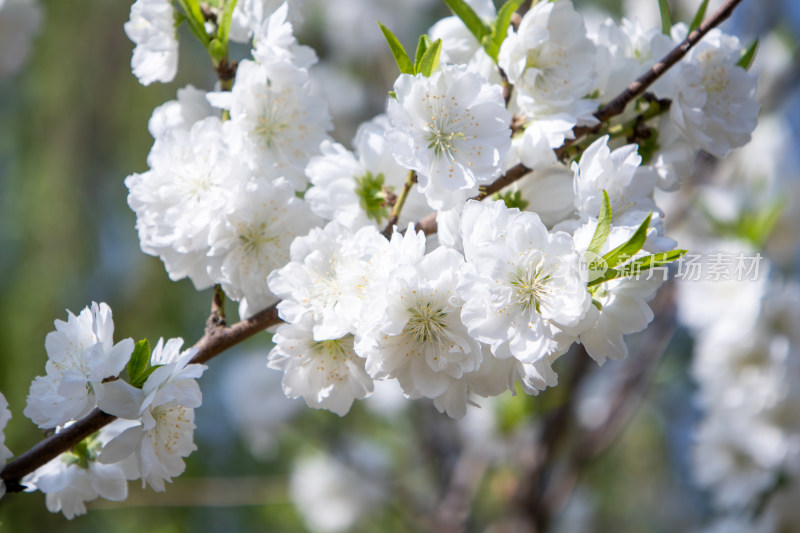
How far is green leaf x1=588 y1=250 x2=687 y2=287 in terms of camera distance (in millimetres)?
550

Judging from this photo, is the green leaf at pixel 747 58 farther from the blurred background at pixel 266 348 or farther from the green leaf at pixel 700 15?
the blurred background at pixel 266 348

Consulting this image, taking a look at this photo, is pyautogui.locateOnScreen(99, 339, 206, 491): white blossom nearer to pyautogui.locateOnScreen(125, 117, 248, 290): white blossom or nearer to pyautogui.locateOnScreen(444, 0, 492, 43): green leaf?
pyautogui.locateOnScreen(125, 117, 248, 290): white blossom

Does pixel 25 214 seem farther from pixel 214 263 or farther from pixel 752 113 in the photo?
pixel 752 113

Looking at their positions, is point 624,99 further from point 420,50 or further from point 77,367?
point 77,367

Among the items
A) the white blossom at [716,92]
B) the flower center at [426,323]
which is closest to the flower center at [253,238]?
the flower center at [426,323]

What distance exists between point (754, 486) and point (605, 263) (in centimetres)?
137

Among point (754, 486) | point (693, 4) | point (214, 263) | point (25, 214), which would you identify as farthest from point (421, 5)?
point (214, 263)

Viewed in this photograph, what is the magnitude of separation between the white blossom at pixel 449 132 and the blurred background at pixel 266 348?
1.07 metres

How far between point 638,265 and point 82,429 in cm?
53

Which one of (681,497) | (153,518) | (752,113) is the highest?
(752,113)

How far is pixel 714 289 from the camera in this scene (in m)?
1.56

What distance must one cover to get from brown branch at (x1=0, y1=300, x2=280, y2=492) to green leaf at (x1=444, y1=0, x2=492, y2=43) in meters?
0.37

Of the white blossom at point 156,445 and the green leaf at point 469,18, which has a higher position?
the green leaf at point 469,18

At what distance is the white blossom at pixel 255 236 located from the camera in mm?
691
